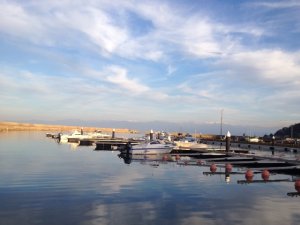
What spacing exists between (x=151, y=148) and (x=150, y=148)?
0.17m

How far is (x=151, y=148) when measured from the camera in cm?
6222

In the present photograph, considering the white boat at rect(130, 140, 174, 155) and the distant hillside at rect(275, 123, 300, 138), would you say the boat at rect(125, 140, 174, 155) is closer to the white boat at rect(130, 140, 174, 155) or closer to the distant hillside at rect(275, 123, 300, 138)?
the white boat at rect(130, 140, 174, 155)

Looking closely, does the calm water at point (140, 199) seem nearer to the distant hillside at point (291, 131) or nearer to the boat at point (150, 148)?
the boat at point (150, 148)

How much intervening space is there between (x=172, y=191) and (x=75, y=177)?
1119cm

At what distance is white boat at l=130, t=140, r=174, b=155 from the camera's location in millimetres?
61344

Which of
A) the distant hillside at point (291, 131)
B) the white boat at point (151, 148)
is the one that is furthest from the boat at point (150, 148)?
the distant hillside at point (291, 131)

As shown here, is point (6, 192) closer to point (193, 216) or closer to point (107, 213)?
point (107, 213)

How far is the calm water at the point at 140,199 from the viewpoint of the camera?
65.2ft

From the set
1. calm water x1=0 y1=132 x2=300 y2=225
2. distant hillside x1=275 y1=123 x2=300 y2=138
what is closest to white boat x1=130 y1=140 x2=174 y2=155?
calm water x1=0 y1=132 x2=300 y2=225

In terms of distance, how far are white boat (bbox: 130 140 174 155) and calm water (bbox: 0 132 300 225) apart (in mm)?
22721

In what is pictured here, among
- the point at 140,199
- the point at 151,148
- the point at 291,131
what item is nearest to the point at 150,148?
the point at 151,148

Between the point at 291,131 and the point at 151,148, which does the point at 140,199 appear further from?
the point at 291,131

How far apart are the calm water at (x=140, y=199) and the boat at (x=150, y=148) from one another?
22.7 m

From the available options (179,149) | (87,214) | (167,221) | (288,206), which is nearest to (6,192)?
(87,214)
